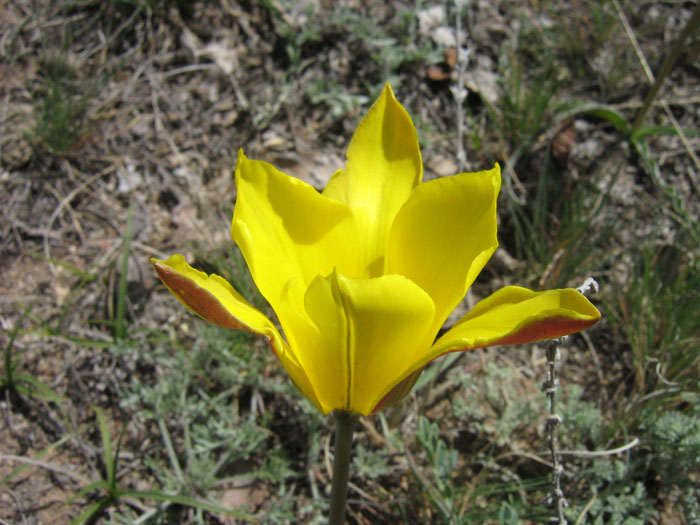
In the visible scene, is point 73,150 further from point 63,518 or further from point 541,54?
point 541,54

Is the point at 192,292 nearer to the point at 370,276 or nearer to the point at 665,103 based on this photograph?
the point at 370,276

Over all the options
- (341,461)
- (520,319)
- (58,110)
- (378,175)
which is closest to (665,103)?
(378,175)

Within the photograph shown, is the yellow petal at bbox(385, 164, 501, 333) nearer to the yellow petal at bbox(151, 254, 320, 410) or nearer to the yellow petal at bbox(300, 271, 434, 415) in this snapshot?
the yellow petal at bbox(300, 271, 434, 415)

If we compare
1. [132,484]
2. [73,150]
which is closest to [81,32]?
[73,150]

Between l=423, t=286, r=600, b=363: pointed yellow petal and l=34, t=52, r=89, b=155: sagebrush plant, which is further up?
l=34, t=52, r=89, b=155: sagebrush plant

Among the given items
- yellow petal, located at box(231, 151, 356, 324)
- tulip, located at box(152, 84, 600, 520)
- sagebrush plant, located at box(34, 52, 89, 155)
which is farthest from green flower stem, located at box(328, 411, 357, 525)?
sagebrush plant, located at box(34, 52, 89, 155)
